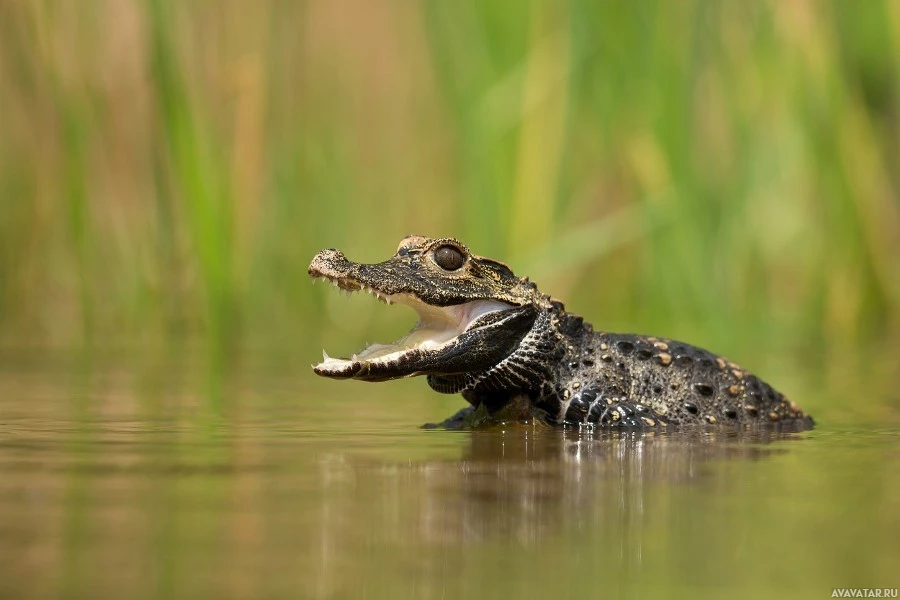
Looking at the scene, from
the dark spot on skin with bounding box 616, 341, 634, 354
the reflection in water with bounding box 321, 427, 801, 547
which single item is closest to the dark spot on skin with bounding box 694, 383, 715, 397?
the dark spot on skin with bounding box 616, 341, 634, 354

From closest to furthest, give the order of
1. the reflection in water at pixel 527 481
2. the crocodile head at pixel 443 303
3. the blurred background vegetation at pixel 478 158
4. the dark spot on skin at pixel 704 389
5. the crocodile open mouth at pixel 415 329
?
the reflection in water at pixel 527 481 → the crocodile open mouth at pixel 415 329 → the crocodile head at pixel 443 303 → the dark spot on skin at pixel 704 389 → the blurred background vegetation at pixel 478 158

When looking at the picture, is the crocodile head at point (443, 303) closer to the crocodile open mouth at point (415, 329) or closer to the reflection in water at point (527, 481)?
the crocodile open mouth at point (415, 329)

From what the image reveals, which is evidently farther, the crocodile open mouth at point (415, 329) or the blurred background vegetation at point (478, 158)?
the blurred background vegetation at point (478, 158)

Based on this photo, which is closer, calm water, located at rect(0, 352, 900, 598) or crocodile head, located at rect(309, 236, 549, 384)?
calm water, located at rect(0, 352, 900, 598)

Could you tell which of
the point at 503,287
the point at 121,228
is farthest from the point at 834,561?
the point at 121,228

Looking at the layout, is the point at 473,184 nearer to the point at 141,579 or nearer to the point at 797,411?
the point at 797,411

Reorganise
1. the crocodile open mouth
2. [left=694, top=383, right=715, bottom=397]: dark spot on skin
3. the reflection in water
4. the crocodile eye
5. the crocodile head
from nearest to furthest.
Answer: the reflection in water, the crocodile open mouth, the crocodile head, the crocodile eye, [left=694, top=383, right=715, bottom=397]: dark spot on skin

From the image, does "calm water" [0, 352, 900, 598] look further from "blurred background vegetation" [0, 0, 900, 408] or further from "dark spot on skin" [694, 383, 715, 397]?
"blurred background vegetation" [0, 0, 900, 408]

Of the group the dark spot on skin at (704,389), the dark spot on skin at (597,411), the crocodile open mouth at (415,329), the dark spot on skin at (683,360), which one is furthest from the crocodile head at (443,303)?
the dark spot on skin at (704,389)
